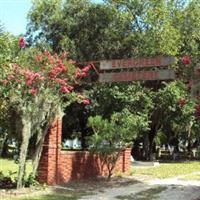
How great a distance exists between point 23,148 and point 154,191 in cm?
458

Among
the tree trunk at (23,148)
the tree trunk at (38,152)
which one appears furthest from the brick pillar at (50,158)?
the tree trunk at (23,148)

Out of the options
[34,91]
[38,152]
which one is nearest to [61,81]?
[34,91]

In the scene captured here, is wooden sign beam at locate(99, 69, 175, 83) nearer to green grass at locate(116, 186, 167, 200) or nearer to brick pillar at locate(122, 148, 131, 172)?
green grass at locate(116, 186, 167, 200)

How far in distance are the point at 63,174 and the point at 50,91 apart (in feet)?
12.3

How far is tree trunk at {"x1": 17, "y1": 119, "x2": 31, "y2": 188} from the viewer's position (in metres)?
17.4

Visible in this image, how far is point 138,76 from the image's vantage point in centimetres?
1867

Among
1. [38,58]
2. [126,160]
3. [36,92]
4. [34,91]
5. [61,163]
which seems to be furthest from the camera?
[126,160]

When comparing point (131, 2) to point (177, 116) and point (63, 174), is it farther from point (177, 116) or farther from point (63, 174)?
point (63, 174)

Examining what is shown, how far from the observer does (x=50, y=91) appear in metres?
17.8

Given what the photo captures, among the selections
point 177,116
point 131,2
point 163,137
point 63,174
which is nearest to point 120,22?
point 131,2

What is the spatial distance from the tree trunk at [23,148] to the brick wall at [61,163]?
1.43m

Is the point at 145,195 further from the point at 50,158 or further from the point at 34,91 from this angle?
the point at 34,91

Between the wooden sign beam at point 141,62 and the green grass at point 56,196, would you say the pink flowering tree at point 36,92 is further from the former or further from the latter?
the wooden sign beam at point 141,62

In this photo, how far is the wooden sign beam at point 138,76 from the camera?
60.0ft
